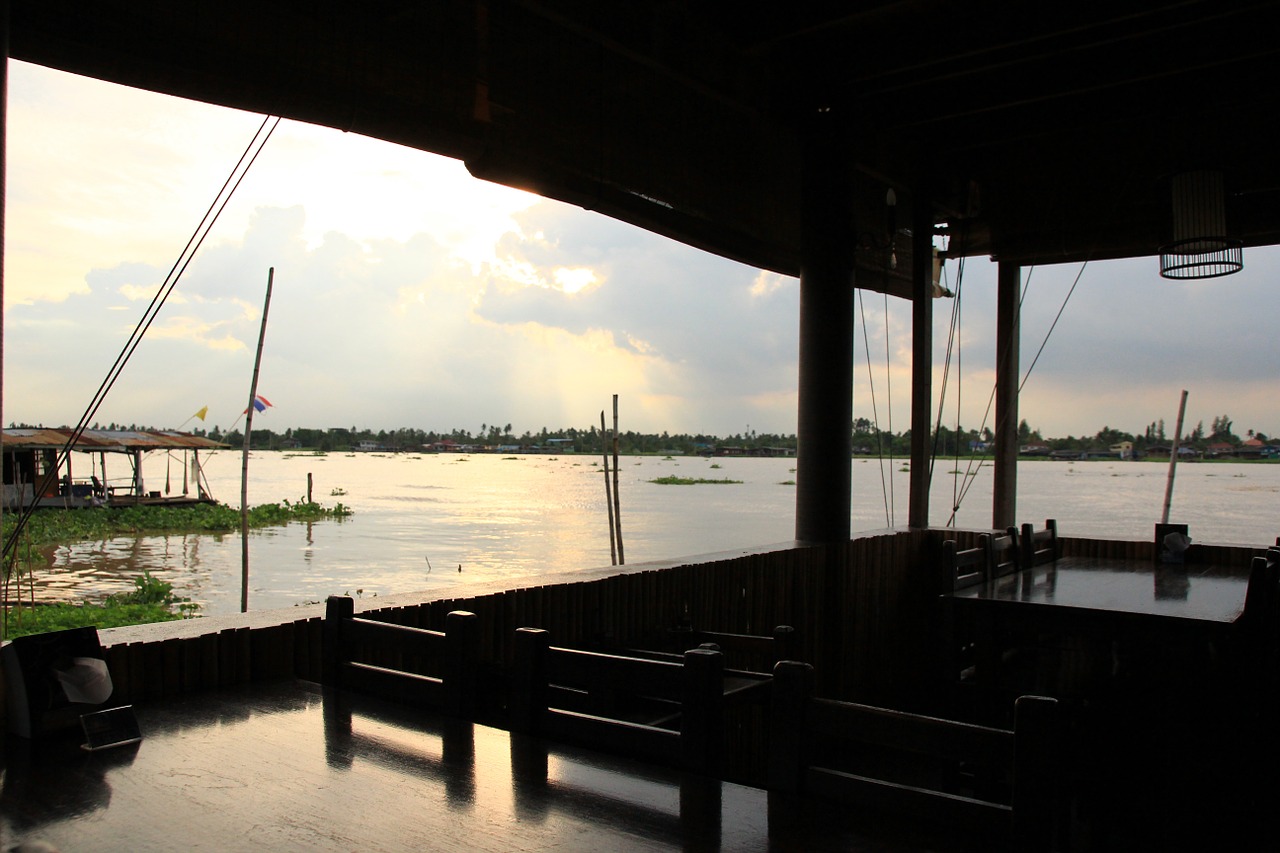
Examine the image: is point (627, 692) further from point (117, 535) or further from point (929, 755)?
point (117, 535)

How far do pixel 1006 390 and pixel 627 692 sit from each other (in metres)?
6.00

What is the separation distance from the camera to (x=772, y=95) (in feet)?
17.1

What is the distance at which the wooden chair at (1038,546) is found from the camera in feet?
17.1

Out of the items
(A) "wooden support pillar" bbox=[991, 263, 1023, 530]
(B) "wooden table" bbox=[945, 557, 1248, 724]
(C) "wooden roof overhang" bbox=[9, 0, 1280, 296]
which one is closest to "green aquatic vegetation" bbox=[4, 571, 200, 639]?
(C) "wooden roof overhang" bbox=[9, 0, 1280, 296]

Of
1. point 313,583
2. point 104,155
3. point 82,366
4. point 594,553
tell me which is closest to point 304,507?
point 594,553

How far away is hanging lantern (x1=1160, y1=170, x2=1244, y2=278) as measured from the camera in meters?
5.53

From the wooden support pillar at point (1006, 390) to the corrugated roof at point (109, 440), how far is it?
1654 centimetres

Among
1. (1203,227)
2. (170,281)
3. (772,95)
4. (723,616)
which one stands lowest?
(723,616)

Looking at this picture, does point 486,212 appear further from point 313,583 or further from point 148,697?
point 313,583

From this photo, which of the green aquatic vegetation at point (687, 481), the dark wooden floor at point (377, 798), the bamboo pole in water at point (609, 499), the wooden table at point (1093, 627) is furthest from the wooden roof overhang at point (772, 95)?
the green aquatic vegetation at point (687, 481)

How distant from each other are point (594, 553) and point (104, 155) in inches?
1122

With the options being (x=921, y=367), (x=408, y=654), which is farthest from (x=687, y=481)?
(x=408, y=654)

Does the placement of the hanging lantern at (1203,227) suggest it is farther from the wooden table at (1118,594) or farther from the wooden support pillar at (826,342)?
the wooden support pillar at (826,342)

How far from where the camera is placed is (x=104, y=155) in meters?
5.26
